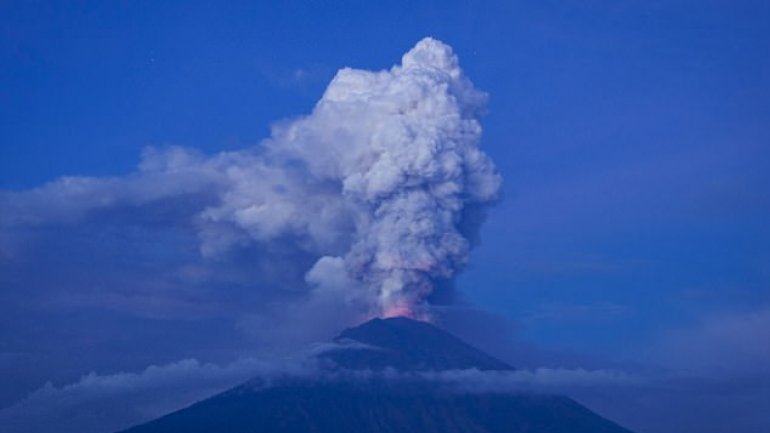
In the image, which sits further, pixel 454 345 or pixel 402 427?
pixel 454 345

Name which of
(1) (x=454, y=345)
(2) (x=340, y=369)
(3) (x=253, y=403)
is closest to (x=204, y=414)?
(3) (x=253, y=403)

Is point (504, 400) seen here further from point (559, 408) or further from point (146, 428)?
point (146, 428)

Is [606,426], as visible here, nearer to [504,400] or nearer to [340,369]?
[504,400]

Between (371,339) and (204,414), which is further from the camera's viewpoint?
(371,339)

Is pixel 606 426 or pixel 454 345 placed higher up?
pixel 454 345

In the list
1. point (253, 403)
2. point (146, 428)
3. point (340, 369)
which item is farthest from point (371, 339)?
point (146, 428)

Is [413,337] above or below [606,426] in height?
above
